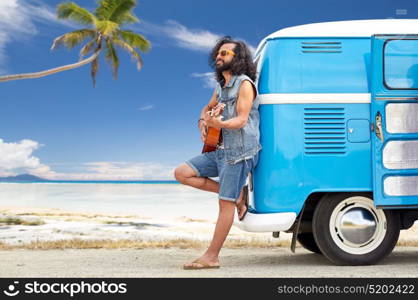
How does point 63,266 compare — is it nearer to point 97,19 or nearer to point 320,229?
point 320,229

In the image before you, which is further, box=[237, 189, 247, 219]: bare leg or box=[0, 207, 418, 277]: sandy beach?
box=[237, 189, 247, 219]: bare leg

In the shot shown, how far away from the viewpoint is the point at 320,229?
5.70 metres

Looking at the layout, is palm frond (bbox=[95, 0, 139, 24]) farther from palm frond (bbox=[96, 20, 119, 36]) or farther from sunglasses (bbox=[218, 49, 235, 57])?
sunglasses (bbox=[218, 49, 235, 57])

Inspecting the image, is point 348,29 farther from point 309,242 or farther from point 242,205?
point 309,242

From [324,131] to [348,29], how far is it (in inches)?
40.3

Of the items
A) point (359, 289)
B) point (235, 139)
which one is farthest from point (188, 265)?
point (359, 289)

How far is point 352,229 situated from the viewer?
5.73 metres

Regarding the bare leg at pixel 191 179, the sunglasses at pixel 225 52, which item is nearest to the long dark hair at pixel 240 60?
the sunglasses at pixel 225 52

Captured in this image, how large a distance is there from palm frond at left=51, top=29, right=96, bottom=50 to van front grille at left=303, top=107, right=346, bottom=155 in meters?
17.2

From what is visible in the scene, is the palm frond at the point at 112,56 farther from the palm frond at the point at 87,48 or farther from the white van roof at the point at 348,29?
the white van roof at the point at 348,29

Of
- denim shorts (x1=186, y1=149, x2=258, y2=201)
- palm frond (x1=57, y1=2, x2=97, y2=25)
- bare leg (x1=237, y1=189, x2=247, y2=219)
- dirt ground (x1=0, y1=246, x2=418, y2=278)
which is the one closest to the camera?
dirt ground (x1=0, y1=246, x2=418, y2=278)

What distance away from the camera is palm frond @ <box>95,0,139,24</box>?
22219mm

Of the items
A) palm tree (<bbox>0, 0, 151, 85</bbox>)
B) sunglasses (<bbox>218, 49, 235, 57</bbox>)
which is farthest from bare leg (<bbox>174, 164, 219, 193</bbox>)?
palm tree (<bbox>0, 0, 151, 85</bbox>)

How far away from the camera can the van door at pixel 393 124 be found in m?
5.56
